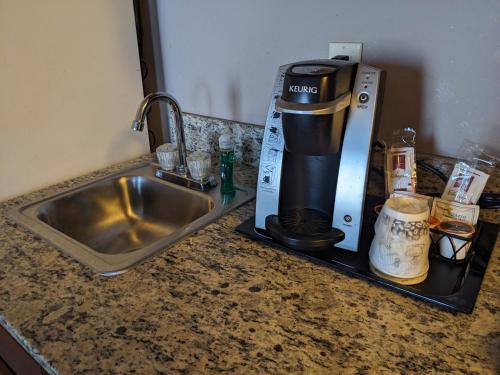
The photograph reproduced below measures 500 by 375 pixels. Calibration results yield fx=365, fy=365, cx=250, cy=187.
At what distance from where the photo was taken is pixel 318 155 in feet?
2.11

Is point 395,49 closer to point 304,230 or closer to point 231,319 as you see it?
point 304,230

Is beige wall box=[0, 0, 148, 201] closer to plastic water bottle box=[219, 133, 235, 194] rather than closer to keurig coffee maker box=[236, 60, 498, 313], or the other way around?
plastic water bottle box=[219, 133, 235, 194]

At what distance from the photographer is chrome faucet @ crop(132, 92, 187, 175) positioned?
Answer: 2.90 feet

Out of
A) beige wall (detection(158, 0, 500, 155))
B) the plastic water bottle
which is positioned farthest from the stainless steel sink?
beige wall (detection(158, 0, 500, 155))

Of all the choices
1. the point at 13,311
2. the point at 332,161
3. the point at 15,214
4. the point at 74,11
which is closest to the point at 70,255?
the point at 13,311

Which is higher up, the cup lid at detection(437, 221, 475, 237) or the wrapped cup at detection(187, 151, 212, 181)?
the cup lid at detection(437, 221, 475, 237)

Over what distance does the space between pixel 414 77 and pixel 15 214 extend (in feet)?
3.13

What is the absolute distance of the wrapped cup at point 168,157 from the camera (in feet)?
3.51

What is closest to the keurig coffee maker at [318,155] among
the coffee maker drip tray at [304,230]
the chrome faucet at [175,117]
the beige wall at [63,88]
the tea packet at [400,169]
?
the coffee maker drip tray at [304,230]

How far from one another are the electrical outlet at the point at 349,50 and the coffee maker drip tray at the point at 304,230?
369 millimetres

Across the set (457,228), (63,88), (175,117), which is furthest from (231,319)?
(63,88)

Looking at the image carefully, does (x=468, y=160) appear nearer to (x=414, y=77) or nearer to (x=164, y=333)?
(x=414, y=77)

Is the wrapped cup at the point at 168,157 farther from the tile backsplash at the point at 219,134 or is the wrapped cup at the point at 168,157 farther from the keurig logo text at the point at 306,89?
the keurig logo text at the point at 306,89

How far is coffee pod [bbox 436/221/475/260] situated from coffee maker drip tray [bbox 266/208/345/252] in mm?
169
